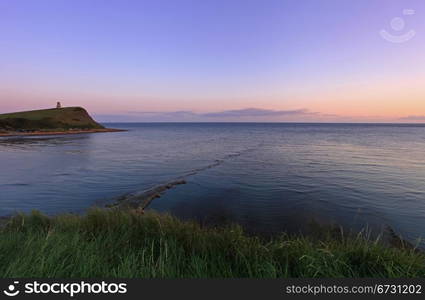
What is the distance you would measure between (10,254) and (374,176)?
2122cm

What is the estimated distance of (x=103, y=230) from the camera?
221 inches

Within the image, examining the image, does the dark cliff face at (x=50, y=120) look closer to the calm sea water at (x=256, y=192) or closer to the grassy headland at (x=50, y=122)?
the grassy headland at (x=50, y=122)

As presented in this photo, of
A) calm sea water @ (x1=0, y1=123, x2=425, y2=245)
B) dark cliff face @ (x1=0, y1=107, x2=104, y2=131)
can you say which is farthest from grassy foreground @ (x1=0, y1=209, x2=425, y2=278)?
dark cliff face @ (x1=0, y1=107, x2=104, y2=131)

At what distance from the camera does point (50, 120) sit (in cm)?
10138

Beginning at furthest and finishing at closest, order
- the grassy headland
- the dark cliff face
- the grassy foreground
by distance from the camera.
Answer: the dark cliff face
the grassy headland
the grassy foreground

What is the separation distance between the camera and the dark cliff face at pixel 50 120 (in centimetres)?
8808

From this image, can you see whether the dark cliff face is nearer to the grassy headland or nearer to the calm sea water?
the grassy headland

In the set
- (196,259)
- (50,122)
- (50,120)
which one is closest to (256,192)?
(196,259)

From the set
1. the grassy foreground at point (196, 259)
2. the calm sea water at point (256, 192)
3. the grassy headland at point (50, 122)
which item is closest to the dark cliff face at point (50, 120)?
the grassy headland at point (50, 122)

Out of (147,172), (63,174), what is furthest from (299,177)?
(63,174)

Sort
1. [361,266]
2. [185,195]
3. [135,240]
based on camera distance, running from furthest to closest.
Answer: [185,195] < [135,240] < [361,266]

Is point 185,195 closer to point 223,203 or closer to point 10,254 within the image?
point 223,203

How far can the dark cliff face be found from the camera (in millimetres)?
88081

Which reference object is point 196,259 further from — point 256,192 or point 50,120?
point 50,120
